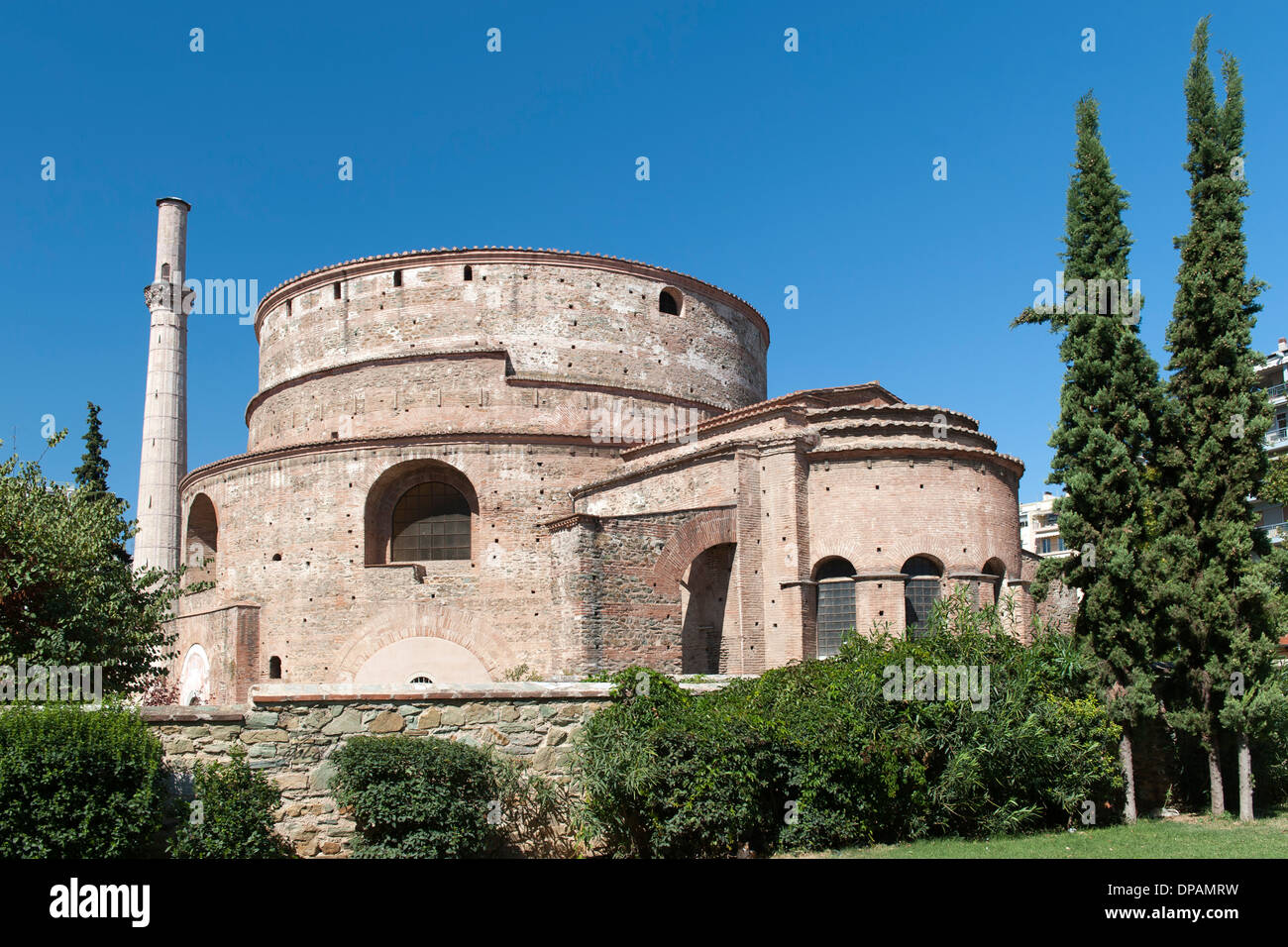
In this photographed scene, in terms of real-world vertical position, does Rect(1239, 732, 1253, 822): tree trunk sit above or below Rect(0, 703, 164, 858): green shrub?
below

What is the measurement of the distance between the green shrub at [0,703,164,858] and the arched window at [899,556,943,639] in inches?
524

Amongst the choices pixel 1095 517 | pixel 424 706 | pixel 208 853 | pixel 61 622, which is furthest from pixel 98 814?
pixel 1095 517

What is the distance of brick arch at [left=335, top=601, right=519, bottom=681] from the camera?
22.1 m

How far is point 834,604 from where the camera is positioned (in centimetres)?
1908

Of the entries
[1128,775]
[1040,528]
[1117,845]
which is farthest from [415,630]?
[1040,528]

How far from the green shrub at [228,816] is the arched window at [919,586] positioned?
487 inches

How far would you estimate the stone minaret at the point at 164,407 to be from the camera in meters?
34.5

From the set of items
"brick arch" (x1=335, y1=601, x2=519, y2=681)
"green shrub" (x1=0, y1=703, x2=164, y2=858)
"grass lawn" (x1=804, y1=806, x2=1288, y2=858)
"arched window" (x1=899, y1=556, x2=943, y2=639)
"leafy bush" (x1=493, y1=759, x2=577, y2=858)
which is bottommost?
"grass lawn" (x1=804, y1=806, x2=1288, y2=858)

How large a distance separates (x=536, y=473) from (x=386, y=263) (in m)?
6.93

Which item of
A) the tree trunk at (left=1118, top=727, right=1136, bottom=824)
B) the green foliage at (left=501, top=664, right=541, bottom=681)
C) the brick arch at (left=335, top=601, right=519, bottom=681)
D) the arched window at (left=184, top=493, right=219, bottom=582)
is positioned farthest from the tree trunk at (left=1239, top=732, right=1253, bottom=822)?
the arched window at (left=184, top=493, right=219, bottom=582)

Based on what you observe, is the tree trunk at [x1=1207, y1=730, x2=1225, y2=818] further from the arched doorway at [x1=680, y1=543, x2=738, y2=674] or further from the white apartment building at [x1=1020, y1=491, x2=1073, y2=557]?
the white apartment building at [x1=1020, y1=491, x2=1073, y2=557]

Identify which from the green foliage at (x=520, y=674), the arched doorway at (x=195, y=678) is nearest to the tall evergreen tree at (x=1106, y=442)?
the green foliage at (x=520, y=674)

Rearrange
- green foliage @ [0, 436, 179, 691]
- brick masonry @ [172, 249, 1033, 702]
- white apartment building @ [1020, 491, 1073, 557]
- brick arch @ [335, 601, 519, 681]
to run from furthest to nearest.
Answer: white apartment building @ [1020, 491, 1073, 557] → brick arch @ [335, 601, 519, 681] → brick masonry @ [172, 249, 1033, 702] → green foliage @ [0, 436, 179, 691]

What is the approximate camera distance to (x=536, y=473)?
23156mm
